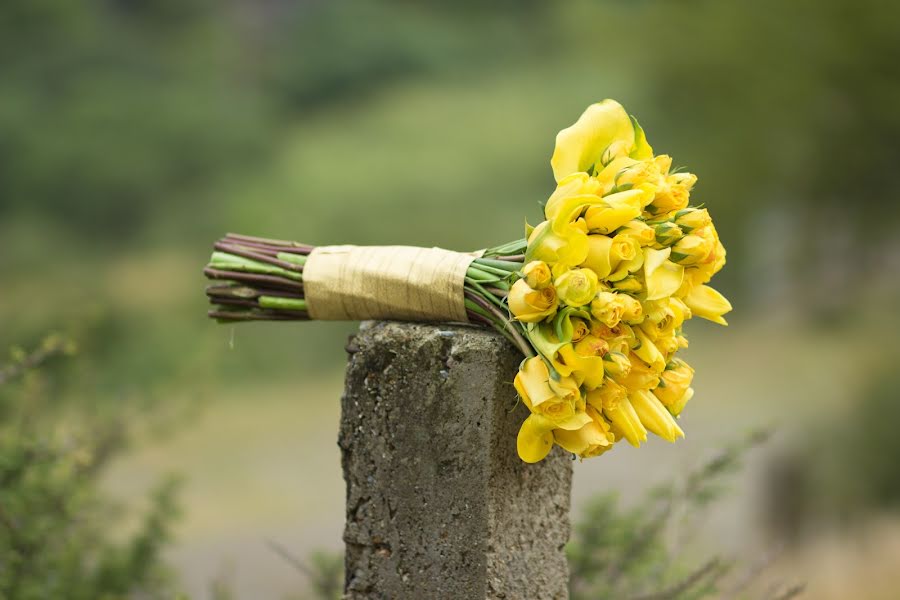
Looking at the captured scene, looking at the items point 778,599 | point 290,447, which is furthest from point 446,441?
point 290,447

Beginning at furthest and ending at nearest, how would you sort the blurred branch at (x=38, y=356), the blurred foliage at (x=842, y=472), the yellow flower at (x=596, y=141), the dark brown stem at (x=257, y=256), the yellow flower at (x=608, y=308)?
the blurred foliage at (x=842, y=472) < the blurred branch at (x=38, y=356) < the dark brown stem at (x=257, y=256) < the yellow flower at (x=596, y=141) < the yellow flower at (x=608, y=308)

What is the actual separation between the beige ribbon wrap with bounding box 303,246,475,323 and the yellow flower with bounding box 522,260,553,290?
0.14 m

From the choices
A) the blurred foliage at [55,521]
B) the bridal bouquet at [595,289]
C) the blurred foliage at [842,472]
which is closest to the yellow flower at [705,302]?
the bridal bouquet at [595,289]

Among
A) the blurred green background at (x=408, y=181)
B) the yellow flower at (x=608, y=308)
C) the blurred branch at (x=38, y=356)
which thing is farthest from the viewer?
the blurred green background at (x=408, y=181)

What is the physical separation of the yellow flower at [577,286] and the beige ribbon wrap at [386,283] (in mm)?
173

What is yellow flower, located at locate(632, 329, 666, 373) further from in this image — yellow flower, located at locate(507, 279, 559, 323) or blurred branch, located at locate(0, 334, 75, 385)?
blurred branch, located at locate(0, 334, 75, 385)

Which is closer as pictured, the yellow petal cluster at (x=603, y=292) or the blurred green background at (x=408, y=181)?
the yellow petal cluster at (x=603, y=292)

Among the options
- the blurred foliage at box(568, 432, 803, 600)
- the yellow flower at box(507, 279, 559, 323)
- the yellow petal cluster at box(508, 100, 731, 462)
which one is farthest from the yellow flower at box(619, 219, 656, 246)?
the blurred foliage at box(568, 432, 803, 600)

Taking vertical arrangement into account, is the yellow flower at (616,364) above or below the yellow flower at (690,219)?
below

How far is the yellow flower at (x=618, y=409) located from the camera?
1.14 meters

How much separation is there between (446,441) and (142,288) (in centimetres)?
561

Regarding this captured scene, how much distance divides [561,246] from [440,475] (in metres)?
0.32

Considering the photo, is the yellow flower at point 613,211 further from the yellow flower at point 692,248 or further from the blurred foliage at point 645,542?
the blurred foliage at point 645,542

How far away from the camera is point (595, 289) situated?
1.12 meters
